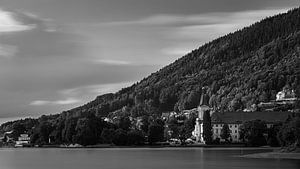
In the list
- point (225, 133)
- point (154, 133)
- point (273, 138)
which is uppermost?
point (225, 133)

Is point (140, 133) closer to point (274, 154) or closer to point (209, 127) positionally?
point (209, 127)

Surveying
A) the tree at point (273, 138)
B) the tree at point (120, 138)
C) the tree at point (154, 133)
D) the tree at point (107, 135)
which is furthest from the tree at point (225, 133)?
the tree at point (107, 135)

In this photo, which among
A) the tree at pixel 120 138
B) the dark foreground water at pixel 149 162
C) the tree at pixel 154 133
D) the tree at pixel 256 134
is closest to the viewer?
the dark foreground water at pixel 149 162

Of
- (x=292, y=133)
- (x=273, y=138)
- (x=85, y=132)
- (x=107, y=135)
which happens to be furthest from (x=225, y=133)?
(x=292, y=133)

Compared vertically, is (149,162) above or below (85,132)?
below

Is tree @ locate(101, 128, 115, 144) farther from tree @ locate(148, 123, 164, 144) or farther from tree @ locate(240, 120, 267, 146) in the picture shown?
tree @ locate(240, 120, 267, 146)

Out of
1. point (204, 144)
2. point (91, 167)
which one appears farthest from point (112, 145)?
point (91, 167)

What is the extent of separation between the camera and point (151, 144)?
193 metres

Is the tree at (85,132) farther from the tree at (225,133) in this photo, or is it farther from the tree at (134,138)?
the tree at (225,133)

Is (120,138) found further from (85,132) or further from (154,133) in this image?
(85,132)

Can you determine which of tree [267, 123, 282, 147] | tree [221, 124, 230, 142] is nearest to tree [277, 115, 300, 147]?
tree [267, 123, 282, 147]

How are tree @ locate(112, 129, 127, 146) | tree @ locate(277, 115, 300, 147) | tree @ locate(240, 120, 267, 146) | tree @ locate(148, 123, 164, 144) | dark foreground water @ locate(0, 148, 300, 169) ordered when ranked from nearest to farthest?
dark foreground water @ locate(0, 148, 300, 169) → tree @ locate(277, 115, 300, 147) → tree @ locate(240, 120, 267, 146) → tree @ locate(112, 129, 127, 146) → tree @ locate(148, 123, 164, 144)

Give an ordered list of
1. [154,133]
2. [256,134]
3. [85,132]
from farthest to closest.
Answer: [154,133]
[85,132]
[256,134]

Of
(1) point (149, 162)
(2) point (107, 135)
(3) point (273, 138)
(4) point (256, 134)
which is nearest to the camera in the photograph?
(1) point (149, 162)
